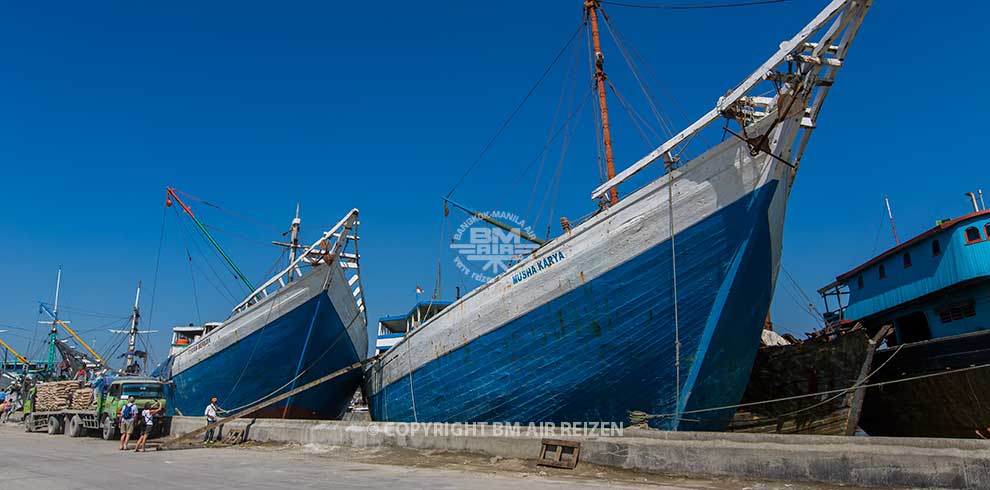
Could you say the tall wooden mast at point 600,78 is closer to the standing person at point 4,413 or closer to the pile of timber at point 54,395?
the pile of timber at point 54,395

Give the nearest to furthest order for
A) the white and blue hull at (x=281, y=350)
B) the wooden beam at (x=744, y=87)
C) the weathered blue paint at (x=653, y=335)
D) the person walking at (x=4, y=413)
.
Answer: the wooden beam at (x=744, y=87) → the weathered blue paint at (x=653, y=335) → the white and blue hull at (x=281, y=350) → the person walking at (x=4, y=413)

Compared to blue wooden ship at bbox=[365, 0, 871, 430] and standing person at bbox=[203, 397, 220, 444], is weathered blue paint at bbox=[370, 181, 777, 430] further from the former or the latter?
standing person at bbox=[203, 397, 220, 444]

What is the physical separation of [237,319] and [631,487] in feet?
42.4

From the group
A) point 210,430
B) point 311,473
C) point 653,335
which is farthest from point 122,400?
point 653,335

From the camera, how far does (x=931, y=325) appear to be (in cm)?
1639

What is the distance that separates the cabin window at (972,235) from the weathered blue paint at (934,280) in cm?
4

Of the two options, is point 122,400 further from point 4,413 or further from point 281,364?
point 4,413

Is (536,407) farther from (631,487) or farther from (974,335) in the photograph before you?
(974,335)

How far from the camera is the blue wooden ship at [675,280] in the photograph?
8.55 m

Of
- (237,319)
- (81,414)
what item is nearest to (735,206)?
(237,319)

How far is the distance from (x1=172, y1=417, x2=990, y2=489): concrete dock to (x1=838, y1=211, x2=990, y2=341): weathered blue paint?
1156 cm

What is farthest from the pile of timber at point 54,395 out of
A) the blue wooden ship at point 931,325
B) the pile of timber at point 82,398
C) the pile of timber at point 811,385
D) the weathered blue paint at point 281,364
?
the blue wooden ship at point 931,325

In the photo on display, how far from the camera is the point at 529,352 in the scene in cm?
1014

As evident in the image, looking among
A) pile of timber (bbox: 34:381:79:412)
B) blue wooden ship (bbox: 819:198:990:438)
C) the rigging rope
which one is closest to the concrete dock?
the rigging rope
